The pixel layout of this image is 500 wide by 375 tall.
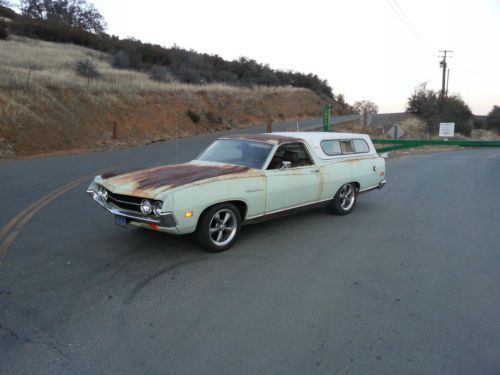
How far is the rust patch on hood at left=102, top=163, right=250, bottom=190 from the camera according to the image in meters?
4.75

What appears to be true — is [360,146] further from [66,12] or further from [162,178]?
[66,12]

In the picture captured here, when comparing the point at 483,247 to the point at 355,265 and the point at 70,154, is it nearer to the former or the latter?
the point at 355,265

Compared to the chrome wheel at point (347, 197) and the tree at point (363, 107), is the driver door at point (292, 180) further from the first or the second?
the tree at point (363, 107)

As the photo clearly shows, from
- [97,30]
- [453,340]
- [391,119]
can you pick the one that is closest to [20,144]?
[453,340]

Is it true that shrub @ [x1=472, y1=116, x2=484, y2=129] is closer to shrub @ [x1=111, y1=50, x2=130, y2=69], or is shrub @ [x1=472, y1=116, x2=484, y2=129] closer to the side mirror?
shrub @ [x1=111, y1=50, x2=130, y2=69]

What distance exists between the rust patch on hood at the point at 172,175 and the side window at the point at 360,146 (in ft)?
9.40

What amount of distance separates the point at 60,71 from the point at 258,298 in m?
27.7

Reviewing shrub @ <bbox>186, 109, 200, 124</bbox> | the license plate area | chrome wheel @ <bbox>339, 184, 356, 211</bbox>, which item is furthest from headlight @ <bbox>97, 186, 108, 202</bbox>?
shrub @ <bbox>186, 109, 200, 124</bbox>

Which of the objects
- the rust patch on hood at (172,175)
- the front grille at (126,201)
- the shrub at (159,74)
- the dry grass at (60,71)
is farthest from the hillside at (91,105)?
the front grille at (126,201)

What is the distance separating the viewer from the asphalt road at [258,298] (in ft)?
9.68

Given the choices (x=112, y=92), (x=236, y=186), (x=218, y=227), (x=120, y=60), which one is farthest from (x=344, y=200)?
(x=120, y=60)

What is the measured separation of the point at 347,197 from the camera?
283 inches

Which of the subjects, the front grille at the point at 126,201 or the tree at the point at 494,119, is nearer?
the front grille at the point at 126,201

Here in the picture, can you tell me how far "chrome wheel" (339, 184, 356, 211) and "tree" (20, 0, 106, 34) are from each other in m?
53.9
